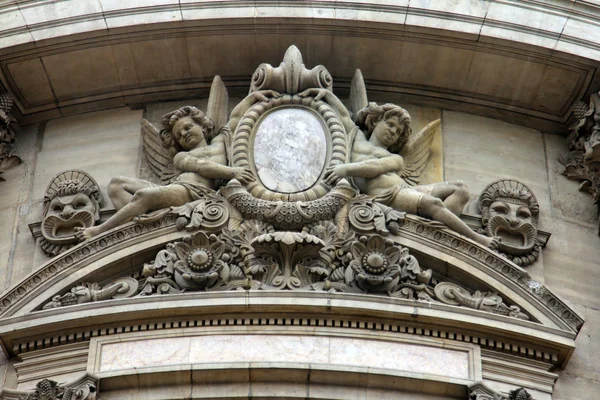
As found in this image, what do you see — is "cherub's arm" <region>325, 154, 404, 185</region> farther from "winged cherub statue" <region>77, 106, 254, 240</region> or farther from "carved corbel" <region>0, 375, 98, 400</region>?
"carved corbel" <region>0, 375, 98, 400</region>

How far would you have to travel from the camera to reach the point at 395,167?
16.2 m

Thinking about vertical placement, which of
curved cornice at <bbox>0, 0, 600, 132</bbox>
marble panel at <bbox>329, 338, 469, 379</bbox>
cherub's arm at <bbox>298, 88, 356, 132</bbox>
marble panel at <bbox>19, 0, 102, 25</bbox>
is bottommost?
marble panel at <bbox>329, 338, 469, 379</bbox>

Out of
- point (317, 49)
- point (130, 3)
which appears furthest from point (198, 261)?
point (130, 3)

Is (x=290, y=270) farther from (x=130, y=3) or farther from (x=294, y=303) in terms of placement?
(x=130, y=3)

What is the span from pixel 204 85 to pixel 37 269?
3000 millimetres

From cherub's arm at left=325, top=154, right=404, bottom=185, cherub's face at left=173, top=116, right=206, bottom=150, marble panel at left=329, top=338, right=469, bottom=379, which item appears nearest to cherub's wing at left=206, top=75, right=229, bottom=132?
cherub's face at left=173, top=116, right=206, bottom=150

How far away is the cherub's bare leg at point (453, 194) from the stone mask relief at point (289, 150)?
1119mm

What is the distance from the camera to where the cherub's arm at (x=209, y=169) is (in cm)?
1605

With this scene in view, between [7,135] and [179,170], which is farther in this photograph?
[7,135]

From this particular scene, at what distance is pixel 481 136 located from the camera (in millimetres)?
17391

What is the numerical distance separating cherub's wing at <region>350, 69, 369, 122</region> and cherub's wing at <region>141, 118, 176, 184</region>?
1.87 m

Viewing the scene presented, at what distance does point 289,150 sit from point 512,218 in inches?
86.6

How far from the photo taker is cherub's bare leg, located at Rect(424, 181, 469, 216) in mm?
16109

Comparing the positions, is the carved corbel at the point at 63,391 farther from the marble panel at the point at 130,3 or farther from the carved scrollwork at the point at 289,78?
the marble panel at the point at 130,3
